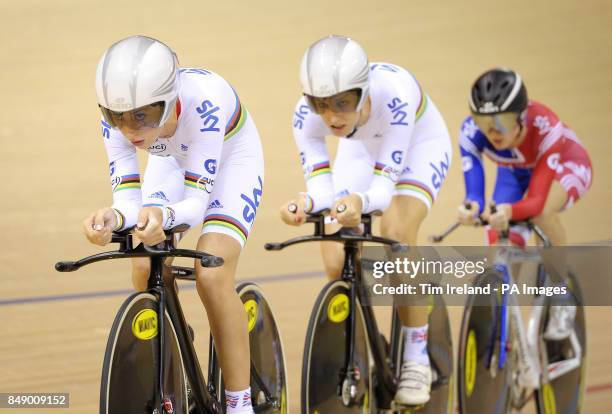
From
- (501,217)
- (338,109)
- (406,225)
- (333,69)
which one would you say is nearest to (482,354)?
(501,217)

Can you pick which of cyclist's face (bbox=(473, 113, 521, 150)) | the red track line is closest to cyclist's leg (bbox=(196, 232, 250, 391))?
cyclist's face (bbox=(473, 113, 521, 150))

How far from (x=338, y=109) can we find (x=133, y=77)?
32.8 inches

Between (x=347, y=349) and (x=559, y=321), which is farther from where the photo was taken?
(x=559, y=321)

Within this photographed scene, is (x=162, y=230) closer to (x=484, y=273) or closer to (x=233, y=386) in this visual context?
(x=233, y=386)

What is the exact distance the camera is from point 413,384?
3.37 m

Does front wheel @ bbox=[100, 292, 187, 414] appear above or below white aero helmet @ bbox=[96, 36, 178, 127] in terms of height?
below

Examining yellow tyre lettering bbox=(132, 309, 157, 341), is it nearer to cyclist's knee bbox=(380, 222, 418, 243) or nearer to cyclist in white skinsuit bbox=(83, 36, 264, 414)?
cyclist in white skinsuit bbox=(83, 36, 264, 414)

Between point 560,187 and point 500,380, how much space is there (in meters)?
0.79

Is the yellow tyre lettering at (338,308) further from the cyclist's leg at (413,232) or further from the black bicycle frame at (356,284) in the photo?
the cyclist's leg at (413,232)

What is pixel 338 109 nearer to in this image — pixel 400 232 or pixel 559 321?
pixel 400 232

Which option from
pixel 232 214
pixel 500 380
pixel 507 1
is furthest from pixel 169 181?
→ pixel 507 1

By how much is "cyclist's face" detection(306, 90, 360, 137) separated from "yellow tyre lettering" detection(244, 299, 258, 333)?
22.6 inches

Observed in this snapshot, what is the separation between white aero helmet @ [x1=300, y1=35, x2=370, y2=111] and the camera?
9.95ft

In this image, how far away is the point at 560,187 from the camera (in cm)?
401
